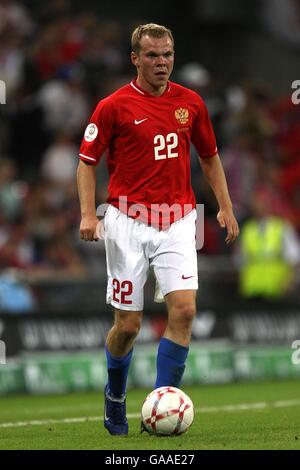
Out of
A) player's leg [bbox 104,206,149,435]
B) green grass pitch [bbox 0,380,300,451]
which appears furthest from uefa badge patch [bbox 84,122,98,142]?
green grass pitch [bbox 0,380,300,451]

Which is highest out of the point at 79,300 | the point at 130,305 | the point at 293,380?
the point at 130,305

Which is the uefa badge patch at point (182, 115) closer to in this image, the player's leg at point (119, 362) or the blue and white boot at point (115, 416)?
the player's leg at point (119, 362)

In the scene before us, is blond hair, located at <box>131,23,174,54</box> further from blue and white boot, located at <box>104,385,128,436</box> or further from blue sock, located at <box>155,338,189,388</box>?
blue and white boot, located at <box>104,385,128,436</box>

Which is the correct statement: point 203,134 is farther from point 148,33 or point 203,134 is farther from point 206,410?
point 206,410

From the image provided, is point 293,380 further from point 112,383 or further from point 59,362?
point 112,383

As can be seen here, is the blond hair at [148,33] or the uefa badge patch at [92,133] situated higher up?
the blond hair at [148,33]

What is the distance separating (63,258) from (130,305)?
21.4 ft

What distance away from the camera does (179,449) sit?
762 cm

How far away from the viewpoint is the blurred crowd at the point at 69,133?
15383 mm

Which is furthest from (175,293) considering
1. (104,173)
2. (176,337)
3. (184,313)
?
(104,173)

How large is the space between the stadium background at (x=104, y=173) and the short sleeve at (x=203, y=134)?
547cm

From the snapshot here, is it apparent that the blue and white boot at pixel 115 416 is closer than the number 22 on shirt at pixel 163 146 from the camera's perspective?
No

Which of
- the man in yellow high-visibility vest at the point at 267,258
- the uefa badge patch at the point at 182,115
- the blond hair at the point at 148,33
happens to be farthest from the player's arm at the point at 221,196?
the man in yellow high-visibility vest at the point at 267,258

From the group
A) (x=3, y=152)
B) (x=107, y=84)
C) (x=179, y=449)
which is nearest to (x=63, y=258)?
(x=3, y=152)
